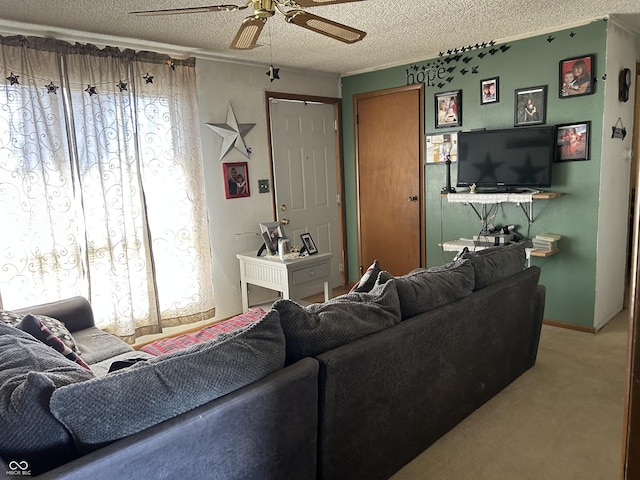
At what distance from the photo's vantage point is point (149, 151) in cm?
366

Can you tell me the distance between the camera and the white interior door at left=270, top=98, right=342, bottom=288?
4688 millimetres

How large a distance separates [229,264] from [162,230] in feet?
2.44

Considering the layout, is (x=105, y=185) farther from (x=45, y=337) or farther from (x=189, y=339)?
(x=45, y=337)

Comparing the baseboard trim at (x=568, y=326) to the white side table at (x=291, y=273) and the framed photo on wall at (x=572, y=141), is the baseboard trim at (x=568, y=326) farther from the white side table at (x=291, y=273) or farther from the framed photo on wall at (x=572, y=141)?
the white side table at (x=291, y=273)

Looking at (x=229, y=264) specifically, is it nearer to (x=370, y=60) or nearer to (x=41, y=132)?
(x=41, y=132)

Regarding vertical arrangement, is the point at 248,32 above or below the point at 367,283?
above

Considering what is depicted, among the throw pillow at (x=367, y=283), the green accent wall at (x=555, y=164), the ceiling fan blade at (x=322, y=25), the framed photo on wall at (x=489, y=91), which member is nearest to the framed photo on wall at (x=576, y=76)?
the green accent wall at (x=555, y=164)

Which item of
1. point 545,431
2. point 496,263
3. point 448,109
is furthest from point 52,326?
point 448,109

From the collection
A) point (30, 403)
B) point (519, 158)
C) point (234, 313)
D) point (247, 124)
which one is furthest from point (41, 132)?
point (519, 158)

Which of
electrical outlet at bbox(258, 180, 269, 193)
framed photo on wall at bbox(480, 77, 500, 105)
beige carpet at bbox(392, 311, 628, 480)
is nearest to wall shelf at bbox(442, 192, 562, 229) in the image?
framed photo on wall at bbox(480, 77, 500, 105)

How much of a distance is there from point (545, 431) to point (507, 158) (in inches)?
87.3

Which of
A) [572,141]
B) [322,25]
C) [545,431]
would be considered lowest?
[545,431]

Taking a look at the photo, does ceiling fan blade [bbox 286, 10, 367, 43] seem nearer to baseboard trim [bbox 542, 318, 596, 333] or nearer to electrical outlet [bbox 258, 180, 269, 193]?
electrical outlet [bbox 258, 180, 269, 193]

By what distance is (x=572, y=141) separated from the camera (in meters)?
3.63
